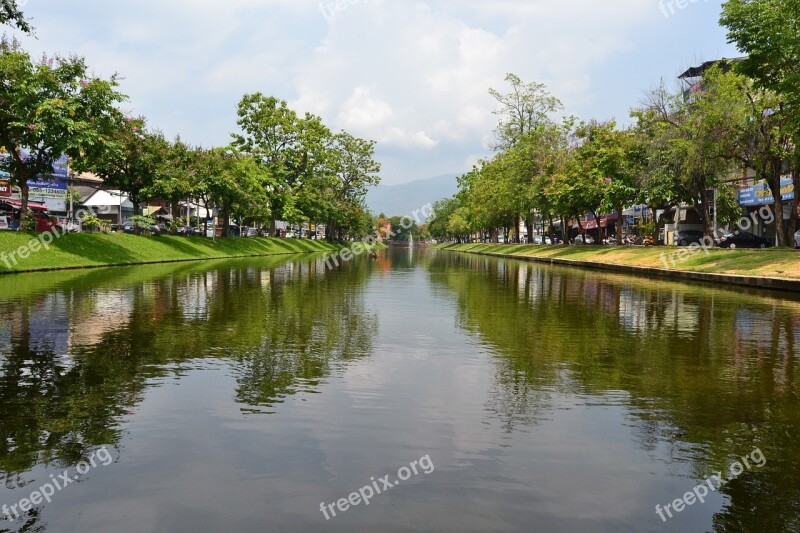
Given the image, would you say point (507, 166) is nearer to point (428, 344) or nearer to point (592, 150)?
point (592, 150)

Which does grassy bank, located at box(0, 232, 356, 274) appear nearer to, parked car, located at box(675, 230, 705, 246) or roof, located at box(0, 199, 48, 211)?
roof, located at box(0, 199, 48, 211)

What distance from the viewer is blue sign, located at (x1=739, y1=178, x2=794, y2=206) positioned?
155ft

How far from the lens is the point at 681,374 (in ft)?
29.4

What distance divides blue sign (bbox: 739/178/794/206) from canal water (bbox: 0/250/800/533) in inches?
1557

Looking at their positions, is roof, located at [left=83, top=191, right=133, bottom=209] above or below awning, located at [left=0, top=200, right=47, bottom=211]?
Result: above

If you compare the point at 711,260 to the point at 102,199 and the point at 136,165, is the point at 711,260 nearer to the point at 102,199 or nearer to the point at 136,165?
the point at 136,165

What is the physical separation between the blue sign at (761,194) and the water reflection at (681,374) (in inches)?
1316

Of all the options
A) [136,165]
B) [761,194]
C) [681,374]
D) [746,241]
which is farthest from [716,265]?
[136,165]

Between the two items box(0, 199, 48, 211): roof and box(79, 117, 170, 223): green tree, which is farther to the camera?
A: box(0, 199, 48, 211): roof

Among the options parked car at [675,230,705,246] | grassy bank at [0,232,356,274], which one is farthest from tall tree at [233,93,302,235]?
parked car at [675,230,705,246]

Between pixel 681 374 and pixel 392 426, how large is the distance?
4.72 meters

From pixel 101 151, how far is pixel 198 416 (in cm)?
3243

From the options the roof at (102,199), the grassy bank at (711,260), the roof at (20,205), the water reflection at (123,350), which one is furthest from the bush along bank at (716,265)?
the roof at (20,205)

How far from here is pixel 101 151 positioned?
3491cm
